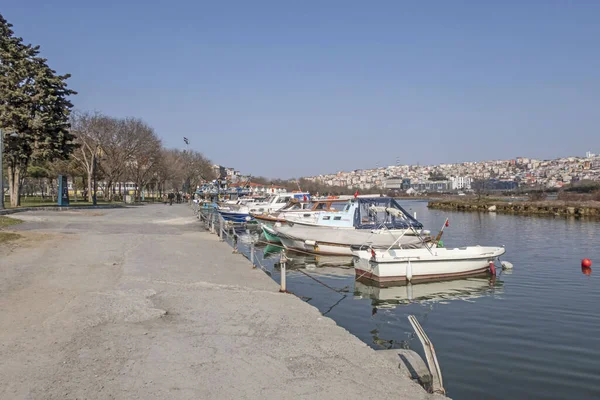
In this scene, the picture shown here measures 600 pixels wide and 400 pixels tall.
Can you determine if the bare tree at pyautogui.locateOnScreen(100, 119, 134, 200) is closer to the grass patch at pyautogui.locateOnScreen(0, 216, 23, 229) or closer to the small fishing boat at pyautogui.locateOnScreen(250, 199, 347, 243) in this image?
the small fishing boat at pyautogui.locateOnScreen(250, 199, 347, 243)

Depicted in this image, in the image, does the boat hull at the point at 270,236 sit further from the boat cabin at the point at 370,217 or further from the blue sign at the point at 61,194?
the blue sign at the point at 61,194

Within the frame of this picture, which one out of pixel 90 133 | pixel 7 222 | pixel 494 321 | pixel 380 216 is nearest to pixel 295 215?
pixel 380 216

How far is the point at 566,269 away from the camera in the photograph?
22469 millimetres

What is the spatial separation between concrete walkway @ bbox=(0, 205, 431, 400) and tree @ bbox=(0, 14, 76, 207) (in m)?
29.9

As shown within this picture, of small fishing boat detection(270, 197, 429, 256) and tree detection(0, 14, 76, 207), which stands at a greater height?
tree detection(0, 14, 76, 207)

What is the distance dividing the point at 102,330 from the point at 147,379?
2535 millimetres

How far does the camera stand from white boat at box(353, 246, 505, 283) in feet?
59.8

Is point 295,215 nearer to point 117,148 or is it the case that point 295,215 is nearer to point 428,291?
point 428,291

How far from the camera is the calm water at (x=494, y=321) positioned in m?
9.18

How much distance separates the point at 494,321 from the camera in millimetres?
13508

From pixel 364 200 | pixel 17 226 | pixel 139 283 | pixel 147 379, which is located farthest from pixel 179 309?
pixel 17 226

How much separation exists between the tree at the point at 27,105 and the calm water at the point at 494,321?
2680 cm

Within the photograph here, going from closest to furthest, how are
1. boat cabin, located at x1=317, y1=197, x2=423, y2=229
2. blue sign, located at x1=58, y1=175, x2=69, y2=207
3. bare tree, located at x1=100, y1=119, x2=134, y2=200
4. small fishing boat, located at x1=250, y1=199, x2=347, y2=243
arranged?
boat cabin, located at x1=317, y1=197, x2=423, y2=229, small fishing boat, located at x1=250, y1=199, x2=347, y2=243, blue sign, located at x1=58, y1=175, x2=69, y2=207, bare tree, located at x1=100, y1=119, x2=134, y2=200

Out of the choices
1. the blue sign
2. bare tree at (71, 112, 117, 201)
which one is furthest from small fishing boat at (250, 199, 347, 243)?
bare tree at (71, 112, 117, 201)
